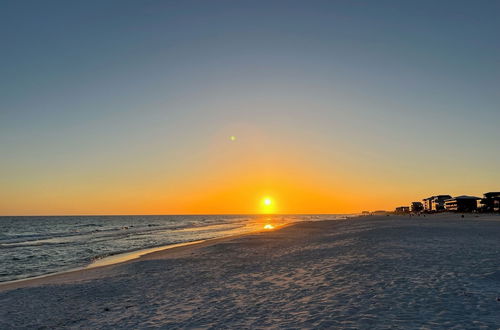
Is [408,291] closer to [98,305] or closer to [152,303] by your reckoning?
[152,303]

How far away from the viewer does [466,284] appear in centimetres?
1173

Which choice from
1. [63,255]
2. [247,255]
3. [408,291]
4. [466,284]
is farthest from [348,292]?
[63,255]

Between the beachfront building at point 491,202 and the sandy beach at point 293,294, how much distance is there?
68.6m

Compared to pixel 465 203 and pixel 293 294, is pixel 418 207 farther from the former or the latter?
pixel 293 294

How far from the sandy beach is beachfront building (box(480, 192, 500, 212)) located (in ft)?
225

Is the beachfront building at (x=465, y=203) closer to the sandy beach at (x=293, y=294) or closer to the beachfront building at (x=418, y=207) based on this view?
the beachfront building at (x=418, y=207)

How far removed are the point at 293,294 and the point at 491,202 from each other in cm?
8681

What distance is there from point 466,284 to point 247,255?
48.7 feet

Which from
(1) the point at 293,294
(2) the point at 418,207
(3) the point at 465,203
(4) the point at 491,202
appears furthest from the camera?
(2) the point at 418,207

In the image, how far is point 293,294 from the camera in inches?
486

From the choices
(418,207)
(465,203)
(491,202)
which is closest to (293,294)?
(491,202)

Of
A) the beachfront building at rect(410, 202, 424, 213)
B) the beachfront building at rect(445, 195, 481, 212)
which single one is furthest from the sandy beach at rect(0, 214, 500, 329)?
the beachfront building at rect(410, 202, 424, 213)

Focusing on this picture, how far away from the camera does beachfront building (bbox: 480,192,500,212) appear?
75.9m

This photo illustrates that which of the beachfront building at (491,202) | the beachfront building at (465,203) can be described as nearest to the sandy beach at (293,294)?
the beachfront building at (491,202)
